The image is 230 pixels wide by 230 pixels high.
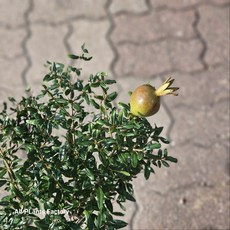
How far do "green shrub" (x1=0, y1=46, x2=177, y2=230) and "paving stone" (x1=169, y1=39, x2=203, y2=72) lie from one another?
1.73 metres

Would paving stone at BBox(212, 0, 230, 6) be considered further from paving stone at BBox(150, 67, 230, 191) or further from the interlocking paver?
paving stone at BBox(150, 67, 230, 191)

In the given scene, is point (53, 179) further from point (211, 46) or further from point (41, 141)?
point (211, 46)

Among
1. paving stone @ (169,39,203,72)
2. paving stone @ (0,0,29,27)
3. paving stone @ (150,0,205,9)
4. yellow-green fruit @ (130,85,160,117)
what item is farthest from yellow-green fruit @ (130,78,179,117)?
paving stone @ (150,0,205,9)

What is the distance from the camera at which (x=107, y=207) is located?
159 cm

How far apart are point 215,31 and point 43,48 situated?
0.96 meters

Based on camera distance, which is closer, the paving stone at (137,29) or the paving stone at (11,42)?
the paving stone at (11,42)

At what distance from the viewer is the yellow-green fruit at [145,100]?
1.43 meters

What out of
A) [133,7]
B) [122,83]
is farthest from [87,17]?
[122,83]

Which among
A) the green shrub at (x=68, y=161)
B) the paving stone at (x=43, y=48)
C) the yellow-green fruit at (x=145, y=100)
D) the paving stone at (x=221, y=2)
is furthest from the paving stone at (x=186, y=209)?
the paving stone at (x=221, y=2)

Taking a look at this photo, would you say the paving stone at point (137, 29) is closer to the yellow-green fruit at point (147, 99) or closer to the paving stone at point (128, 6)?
the paving stone at point (128, 6)

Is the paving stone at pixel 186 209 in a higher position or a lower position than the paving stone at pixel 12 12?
lower

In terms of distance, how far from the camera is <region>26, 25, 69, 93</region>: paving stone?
321 cm

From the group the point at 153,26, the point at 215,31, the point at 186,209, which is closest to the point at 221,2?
the point at 215,31


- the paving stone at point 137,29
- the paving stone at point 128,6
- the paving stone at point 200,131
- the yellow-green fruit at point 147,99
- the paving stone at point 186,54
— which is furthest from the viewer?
the paving stone at point 128,6
